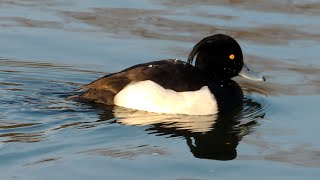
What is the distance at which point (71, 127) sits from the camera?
852 centimetres

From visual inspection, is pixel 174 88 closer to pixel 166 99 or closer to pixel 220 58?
pixel 166 99

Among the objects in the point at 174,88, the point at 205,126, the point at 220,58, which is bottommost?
the point at 205,126

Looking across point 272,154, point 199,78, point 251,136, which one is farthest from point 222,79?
point 272,154

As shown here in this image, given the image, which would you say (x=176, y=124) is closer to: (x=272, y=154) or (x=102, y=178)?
(x=272, y=154)

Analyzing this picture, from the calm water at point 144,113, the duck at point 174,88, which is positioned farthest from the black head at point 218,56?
the calm water at point 144,113

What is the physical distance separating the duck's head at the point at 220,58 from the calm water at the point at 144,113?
12.8 inches

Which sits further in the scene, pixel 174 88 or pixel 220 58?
pixel 220 58

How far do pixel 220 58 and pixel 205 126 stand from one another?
1.00m

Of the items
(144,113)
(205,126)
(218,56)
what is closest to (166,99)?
(144,113)

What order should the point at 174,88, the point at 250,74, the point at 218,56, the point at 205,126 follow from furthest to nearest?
the point at 250,74 → the point at 218,56 → the point at 174,88 → the point at 205,126

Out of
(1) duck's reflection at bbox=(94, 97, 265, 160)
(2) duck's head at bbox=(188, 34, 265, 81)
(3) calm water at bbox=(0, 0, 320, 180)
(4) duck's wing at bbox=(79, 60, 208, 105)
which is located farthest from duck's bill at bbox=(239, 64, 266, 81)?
(4) duck's wing at bbox=(79, 60, 208, 105)

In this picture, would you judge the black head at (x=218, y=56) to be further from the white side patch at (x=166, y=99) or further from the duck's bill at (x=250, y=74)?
the white side patch at (x=166, y=99)

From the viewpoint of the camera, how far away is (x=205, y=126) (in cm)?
884

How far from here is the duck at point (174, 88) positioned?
29.9ft
